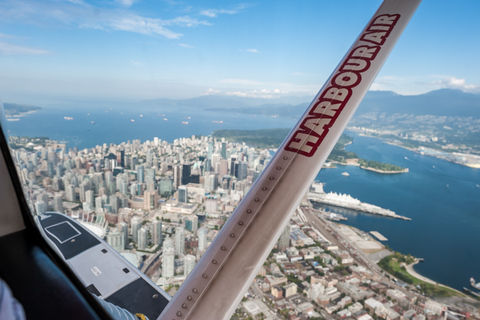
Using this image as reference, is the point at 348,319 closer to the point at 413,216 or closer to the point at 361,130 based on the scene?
the point at 413,216

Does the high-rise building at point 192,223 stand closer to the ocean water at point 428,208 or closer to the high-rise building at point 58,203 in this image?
the ocean water at point 428,208

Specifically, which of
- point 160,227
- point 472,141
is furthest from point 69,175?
point 472,141

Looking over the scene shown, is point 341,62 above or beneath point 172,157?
above

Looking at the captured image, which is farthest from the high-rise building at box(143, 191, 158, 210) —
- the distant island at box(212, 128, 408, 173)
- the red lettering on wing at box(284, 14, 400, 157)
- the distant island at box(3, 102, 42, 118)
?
the red lettering on wing at box(284, 14, 400, 157)

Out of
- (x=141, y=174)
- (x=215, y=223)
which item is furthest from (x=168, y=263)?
(x=141, y=174)

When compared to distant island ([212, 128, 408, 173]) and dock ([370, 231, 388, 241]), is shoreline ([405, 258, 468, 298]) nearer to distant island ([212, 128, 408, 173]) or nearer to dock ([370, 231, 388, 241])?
dock ([370, 231, 388, 241])

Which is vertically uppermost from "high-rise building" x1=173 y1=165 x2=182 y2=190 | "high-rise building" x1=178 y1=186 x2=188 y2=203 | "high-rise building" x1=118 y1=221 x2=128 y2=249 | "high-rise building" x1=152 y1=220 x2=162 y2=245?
"high-rise building" x1=173 y1=165 x2=182 y2=190

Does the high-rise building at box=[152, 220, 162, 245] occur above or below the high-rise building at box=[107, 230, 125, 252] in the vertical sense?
above
